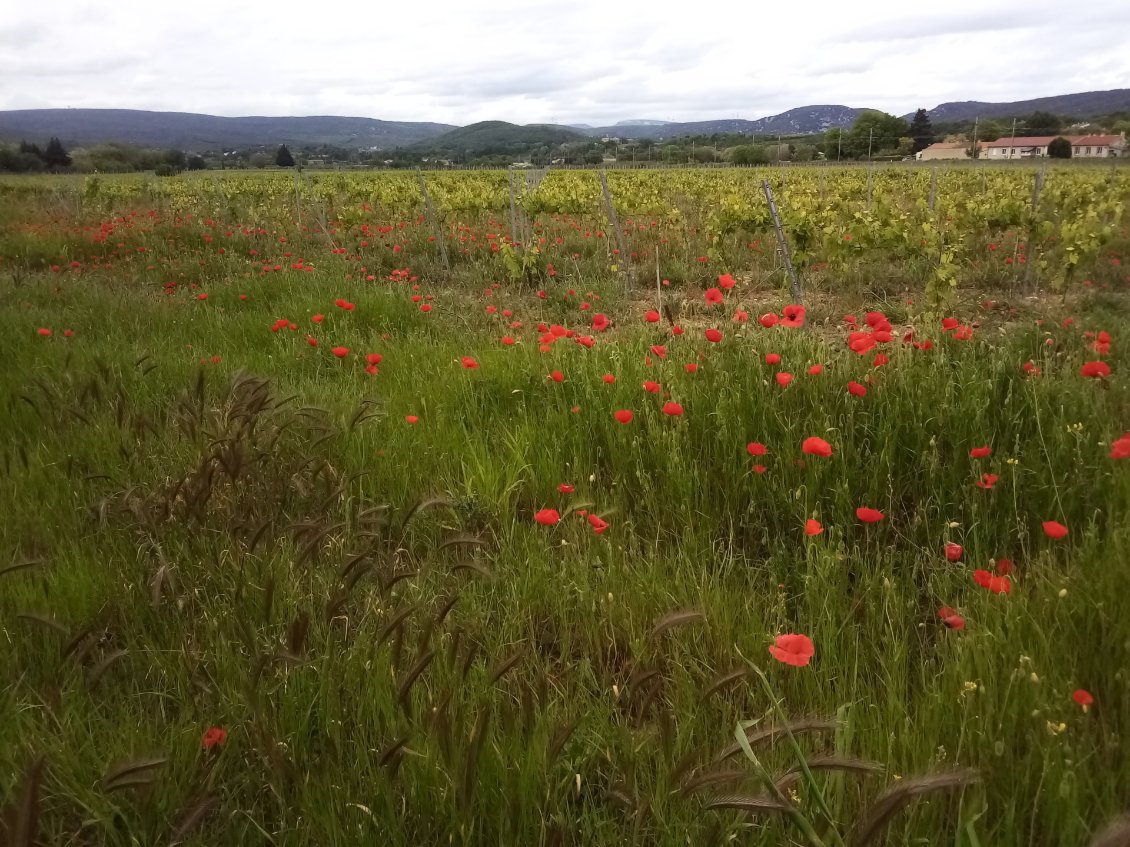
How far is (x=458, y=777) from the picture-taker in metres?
1.21

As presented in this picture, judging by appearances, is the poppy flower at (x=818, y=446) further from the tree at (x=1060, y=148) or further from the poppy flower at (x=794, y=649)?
the tree at (x=1060, y=148)

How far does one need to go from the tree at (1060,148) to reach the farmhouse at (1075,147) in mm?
162

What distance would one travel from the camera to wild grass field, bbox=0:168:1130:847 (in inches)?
50.5

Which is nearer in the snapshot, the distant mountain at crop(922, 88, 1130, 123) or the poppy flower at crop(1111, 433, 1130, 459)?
the poppy flower at crop(1111, 433, 1130, 459)

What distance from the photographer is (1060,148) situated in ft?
117

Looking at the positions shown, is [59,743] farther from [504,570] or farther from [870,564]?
[870,564]

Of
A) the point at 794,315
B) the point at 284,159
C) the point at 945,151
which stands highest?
the point at 284,159

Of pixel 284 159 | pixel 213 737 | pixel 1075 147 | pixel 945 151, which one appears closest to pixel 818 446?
pixel 213 737

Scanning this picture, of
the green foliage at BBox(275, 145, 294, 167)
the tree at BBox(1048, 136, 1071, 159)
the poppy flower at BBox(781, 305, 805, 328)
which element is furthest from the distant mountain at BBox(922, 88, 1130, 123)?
the green foliage at BBox(275, 145, 294, 167)

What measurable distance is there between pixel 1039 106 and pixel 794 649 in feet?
301

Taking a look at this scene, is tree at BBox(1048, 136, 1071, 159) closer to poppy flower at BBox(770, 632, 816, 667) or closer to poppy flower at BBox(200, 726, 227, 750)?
poppy flower at BBox(770, 632, 816, 667)

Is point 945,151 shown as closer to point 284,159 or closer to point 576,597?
point 576,597

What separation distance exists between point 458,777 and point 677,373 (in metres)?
2.38

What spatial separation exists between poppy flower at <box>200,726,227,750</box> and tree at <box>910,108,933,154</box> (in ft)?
128
